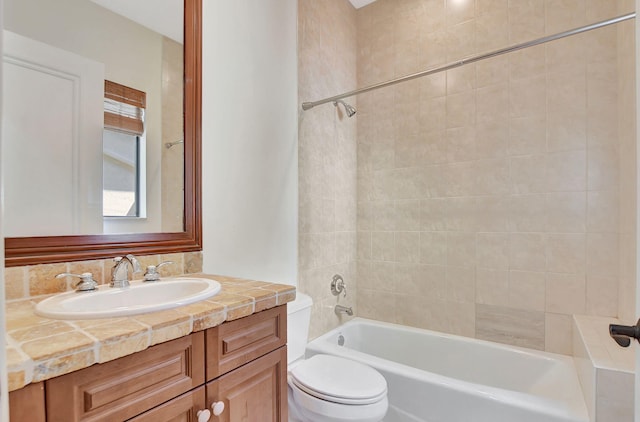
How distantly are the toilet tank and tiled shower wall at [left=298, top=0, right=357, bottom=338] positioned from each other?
1.26 ft

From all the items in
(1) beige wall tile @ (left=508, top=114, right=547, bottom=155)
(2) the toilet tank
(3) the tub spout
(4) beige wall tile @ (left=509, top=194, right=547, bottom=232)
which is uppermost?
(1) beige wall tile @ (left=508, top=114, right=547, bottom=155)

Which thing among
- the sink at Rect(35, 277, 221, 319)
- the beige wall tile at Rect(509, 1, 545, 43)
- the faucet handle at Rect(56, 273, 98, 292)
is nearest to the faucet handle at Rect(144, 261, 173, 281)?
the sink at Rect(35, 277, 221, 319)

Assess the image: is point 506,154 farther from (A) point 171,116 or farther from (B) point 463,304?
(A) point 171,116

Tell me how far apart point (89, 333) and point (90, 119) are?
31.7 inches

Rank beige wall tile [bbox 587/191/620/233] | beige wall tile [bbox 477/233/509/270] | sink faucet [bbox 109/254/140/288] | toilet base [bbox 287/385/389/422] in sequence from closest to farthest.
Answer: sink faucet [bbox 109/254/140/288] < toilet base [bbox 287/385/389/422] < beige wall tile [bbox 587/191/620/233] < beige wall tile [bbox 477/233/509/270]

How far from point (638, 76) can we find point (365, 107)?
198cm

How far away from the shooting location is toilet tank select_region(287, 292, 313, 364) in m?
1.58

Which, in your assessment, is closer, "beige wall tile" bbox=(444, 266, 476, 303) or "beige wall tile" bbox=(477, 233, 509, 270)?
"beige wall tile" bbox=(477, 233, 509, 270)

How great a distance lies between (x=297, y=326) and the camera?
1616mm

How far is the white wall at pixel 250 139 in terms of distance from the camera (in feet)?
4.92

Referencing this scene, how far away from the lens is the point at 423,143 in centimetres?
232

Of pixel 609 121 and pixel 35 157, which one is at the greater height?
pixel 609 121

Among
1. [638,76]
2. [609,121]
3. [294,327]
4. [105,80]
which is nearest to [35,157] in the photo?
[105,80]

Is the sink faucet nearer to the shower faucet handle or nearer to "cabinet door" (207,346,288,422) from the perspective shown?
"cabinet door" (207,346,288,422)
